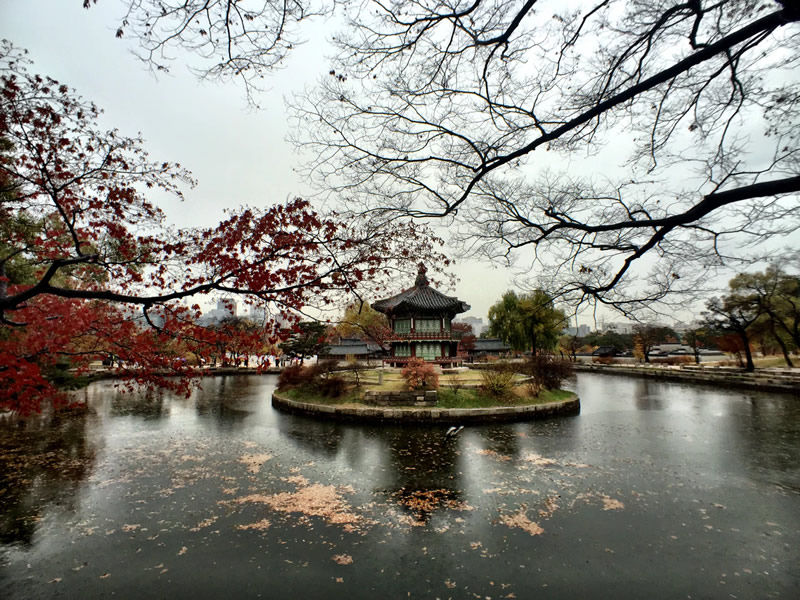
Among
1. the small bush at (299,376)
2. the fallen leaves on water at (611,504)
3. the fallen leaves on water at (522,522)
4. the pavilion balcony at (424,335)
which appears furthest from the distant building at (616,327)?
the small bush at (299,376)

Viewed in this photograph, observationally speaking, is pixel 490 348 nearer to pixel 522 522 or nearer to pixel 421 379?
pixel 421 379

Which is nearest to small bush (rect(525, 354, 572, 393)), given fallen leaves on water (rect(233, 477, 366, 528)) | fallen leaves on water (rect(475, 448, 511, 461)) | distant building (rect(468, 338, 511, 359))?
fallen leaves on water (rect(475, 448, 511, 461))

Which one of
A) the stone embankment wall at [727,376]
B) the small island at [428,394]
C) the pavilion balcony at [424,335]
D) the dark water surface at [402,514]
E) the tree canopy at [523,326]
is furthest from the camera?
the tree canopy at [523,326]

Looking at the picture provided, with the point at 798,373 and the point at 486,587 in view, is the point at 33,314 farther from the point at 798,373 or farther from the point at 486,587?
the point at 798,373

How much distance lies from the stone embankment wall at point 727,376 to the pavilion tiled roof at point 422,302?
60.3ft

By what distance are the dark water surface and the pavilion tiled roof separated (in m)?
15.6

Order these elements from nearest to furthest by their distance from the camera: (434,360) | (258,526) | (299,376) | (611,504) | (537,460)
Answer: (258,526), (611,504), (537,460), (299,376), (434,360)

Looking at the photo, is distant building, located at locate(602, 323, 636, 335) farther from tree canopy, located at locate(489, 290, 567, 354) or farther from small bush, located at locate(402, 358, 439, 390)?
small bush, located at locate(402, 358, 439, 390)

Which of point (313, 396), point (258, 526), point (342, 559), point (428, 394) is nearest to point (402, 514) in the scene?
point (342, 559)

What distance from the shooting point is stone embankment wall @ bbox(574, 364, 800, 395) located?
22.3 metres

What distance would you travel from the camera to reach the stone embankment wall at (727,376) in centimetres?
2227

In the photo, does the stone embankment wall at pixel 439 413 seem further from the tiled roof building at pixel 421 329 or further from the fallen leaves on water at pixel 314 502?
the tiled roof building at pixel 421 329

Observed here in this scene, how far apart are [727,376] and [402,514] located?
102ft

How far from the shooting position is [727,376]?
26.5 meters
